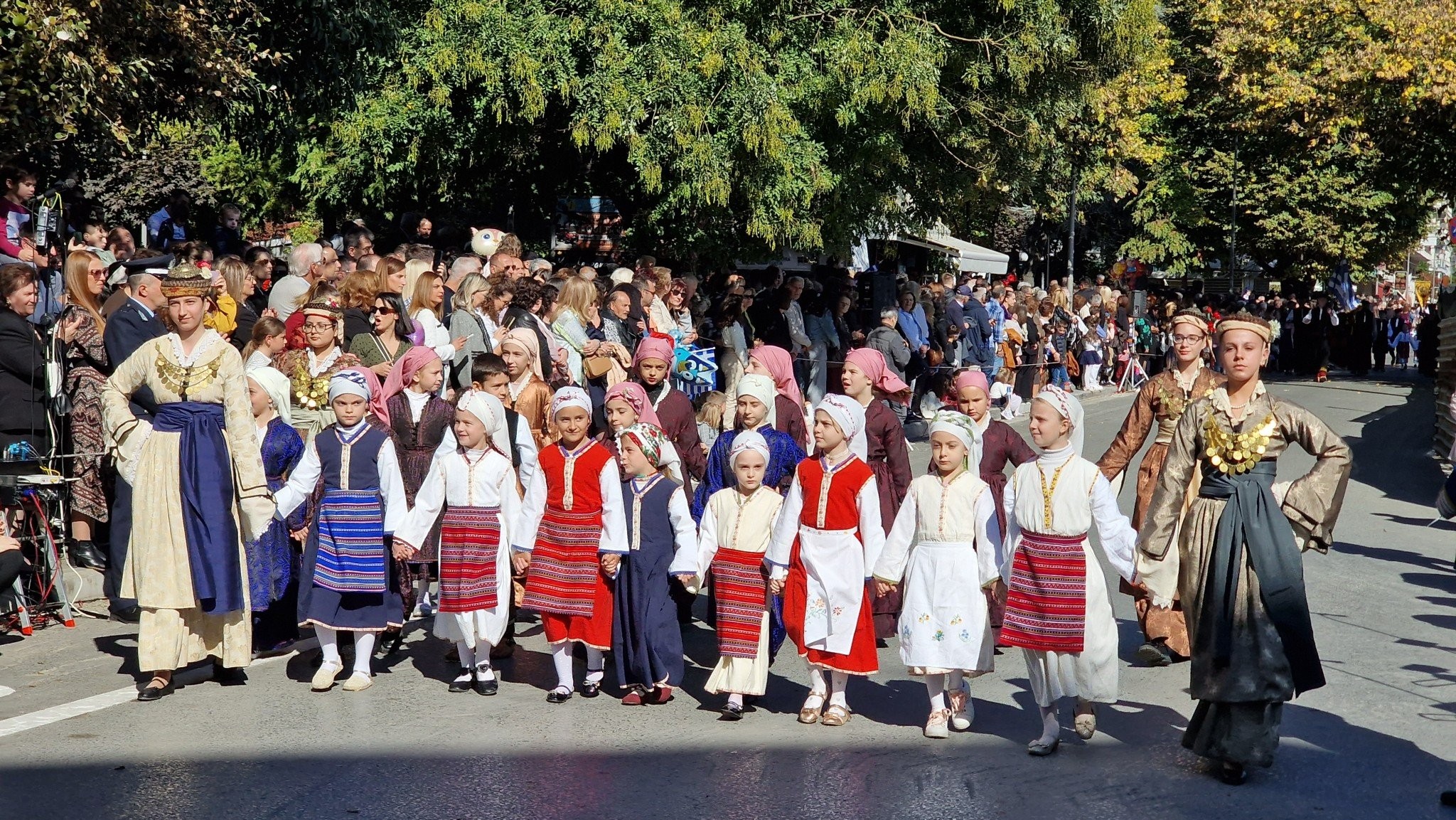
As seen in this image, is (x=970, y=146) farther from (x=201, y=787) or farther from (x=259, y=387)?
(x=201, y=787)

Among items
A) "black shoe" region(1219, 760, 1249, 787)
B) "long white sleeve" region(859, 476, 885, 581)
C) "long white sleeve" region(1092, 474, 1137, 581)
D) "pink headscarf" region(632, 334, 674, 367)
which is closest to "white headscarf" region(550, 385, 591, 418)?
"long white sleeve" region(859, 476, 885, 581)

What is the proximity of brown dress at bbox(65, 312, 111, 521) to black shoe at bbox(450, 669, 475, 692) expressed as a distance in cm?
343

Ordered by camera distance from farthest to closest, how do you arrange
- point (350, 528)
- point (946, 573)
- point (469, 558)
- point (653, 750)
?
point (350, 528)
point (469, 558)
point (946, 573)
point (653, 750)

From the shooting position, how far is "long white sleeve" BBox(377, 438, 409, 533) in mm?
7957

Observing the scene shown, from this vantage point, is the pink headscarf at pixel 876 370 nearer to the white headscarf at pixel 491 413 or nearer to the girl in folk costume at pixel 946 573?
the girl in folk costume at pixel 946 573

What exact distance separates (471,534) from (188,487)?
4.60ft

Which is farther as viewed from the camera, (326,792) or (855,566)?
(855,566)

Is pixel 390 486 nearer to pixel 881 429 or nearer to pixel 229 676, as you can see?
pixel 229 676

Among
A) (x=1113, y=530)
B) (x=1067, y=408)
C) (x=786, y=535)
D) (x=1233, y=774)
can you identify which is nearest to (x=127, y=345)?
(x=786, y=535)

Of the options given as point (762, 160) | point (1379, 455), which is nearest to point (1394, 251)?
point (1379, 455)

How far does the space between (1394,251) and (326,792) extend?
150 ft

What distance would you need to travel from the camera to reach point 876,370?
29.4 ft

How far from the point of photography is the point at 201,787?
6.00 meters

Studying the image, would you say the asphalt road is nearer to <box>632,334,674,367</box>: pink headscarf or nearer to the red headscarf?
the red headscarf
